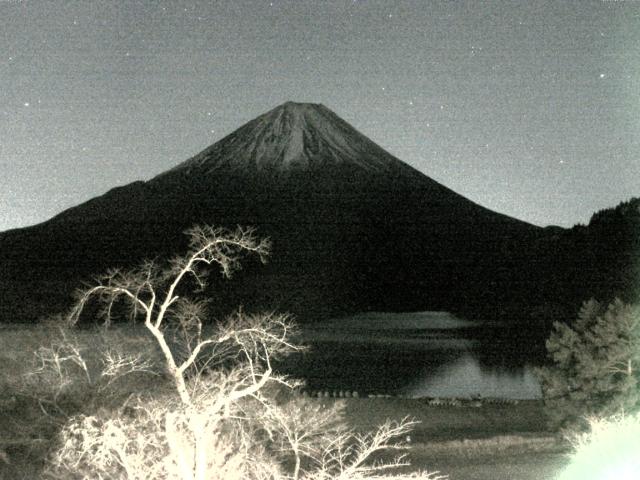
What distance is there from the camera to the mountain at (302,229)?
12888cm

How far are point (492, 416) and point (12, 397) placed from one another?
50.5 feet

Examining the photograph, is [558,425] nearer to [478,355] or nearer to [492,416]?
[492,416]

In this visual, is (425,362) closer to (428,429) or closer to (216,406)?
(428,429)

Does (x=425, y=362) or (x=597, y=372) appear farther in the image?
(x=425, y=362)

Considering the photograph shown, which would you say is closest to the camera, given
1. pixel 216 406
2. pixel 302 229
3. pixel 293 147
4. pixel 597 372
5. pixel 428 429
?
pixel 216 406

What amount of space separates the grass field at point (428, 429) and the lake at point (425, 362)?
27.3 ft

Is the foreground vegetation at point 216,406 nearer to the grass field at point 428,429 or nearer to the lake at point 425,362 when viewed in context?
the grass field at point 428,429

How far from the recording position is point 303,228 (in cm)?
15062

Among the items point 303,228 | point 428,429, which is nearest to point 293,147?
point 303,228

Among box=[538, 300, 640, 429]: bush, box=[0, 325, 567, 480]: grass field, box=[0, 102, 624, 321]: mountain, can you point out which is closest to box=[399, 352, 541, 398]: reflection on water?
box=[0, 325, 567, 480]: grass field

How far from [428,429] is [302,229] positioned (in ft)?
413

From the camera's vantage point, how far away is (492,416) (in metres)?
27.2

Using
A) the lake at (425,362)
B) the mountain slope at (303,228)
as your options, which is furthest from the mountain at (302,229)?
the lake at (425,362)

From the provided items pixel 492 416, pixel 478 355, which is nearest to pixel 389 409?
pixel 492 416
